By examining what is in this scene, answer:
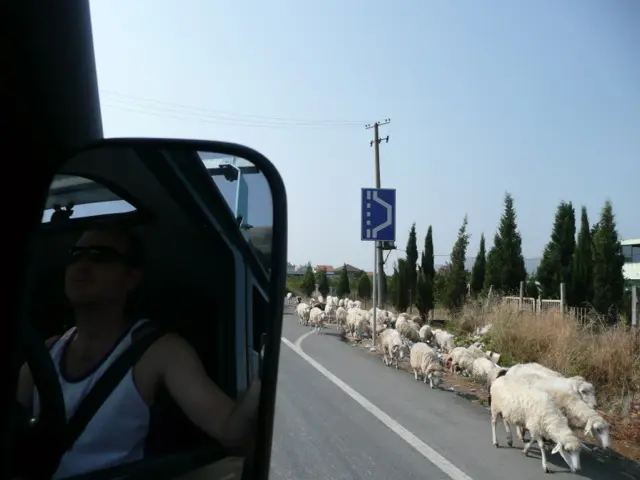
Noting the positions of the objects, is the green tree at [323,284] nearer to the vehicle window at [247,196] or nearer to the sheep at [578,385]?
the sheep at [578,385]

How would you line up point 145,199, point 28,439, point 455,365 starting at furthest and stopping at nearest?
point 455,365, point 145,199, point 28,439

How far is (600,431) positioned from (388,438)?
236cm

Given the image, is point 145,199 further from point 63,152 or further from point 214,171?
point 63,152

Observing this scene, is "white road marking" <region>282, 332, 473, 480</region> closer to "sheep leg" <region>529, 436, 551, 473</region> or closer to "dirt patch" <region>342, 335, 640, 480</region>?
"sheep leg" <region>529, 436, 551, 473</region>

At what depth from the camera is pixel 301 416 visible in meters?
7.77

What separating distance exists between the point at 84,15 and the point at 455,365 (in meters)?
11.7

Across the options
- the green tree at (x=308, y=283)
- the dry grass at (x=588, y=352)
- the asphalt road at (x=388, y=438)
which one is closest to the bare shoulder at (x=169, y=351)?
the asphalt road at (x=388, y=438)

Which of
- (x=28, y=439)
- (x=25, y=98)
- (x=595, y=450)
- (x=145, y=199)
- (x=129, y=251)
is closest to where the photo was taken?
(x=28, y=439)

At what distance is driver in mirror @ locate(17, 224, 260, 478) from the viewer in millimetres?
1604

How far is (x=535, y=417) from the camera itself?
6781 mm

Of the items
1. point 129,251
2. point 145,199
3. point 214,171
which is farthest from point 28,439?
point 214,171

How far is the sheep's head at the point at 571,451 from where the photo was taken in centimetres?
619

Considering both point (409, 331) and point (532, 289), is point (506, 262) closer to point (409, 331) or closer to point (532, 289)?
point (532, 289)

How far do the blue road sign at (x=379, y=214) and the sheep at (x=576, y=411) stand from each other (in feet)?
26.1
